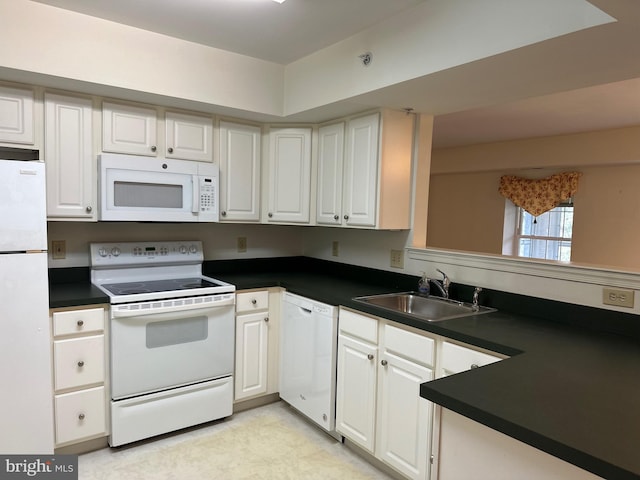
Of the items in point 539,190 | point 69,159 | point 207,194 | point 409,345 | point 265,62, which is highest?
point 265,62

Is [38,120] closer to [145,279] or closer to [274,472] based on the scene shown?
[145,279]

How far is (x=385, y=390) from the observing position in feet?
7.43

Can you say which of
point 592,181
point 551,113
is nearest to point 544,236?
point 592,181

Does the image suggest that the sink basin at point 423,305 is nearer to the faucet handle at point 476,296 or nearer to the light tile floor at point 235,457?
the faucet handle at point 476,296

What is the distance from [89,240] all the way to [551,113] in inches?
154

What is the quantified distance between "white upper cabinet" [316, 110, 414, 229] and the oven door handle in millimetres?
935

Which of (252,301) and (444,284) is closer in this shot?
(444,284)

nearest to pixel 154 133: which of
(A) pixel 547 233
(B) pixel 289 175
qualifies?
(B) pixel 289 175

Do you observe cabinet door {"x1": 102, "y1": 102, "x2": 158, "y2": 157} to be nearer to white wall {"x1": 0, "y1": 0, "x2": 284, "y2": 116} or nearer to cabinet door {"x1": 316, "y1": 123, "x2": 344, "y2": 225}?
white wall {"x1": 0, "y1": 0, "x2": 284, "y2": 116}

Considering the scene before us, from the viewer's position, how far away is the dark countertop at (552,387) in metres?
0.98

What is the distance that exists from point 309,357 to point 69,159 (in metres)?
1.84

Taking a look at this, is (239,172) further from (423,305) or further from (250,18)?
(423,305)

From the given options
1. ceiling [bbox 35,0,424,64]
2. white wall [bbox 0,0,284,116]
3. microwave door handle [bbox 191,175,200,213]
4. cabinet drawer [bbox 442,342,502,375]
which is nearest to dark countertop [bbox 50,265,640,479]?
cabinet drawer [bbox 442,342,502,375]

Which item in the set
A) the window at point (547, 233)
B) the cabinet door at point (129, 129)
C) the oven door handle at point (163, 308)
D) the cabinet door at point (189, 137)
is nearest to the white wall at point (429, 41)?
the cabinet door at point (189, 137)
